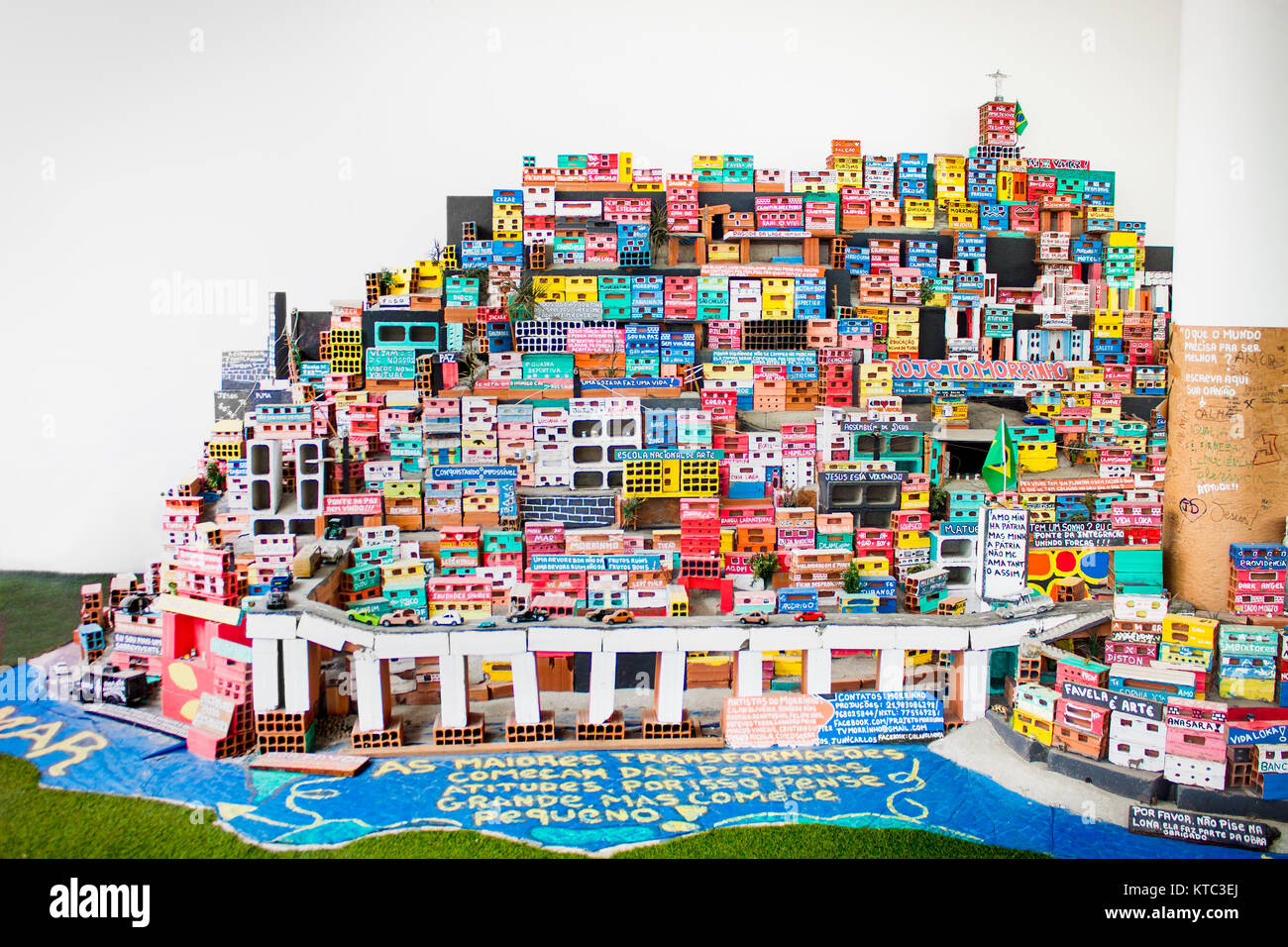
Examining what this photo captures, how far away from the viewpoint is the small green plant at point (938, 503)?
1173 cm

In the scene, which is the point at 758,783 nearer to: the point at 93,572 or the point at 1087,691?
the point at 1087,691

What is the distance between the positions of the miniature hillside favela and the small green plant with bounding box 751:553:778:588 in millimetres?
28

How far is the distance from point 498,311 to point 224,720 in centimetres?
676

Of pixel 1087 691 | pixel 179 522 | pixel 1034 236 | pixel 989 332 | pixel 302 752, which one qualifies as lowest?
pixel 302 752

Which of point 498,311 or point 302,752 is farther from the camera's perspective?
point 498,311

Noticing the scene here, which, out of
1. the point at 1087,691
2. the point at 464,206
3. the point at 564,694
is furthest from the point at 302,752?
the point at 464,206

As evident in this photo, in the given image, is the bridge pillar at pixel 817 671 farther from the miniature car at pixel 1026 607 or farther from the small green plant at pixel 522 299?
the small green plant at pixel 522 299

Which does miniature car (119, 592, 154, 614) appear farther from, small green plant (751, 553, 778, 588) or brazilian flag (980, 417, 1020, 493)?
brazilian flag (980, 417, 1020, 493)

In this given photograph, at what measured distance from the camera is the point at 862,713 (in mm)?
8805

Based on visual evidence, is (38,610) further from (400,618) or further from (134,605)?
(400,618)

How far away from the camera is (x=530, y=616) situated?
375 inches

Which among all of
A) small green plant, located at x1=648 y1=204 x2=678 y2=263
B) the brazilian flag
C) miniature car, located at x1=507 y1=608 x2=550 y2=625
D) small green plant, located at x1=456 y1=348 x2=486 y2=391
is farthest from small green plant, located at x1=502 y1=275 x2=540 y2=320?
the brazilian flag

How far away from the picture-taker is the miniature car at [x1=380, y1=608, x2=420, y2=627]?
9.84m
